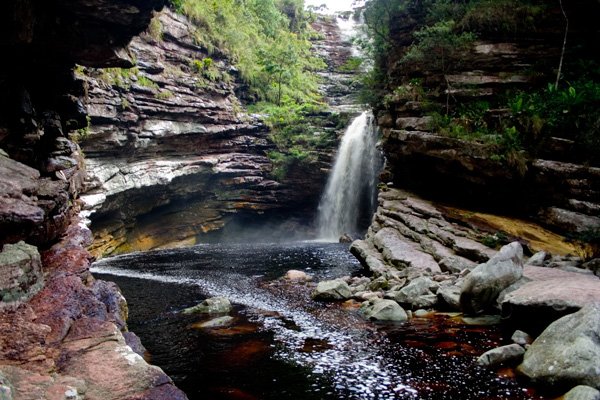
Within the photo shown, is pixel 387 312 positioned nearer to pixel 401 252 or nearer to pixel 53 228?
pixel 401 252

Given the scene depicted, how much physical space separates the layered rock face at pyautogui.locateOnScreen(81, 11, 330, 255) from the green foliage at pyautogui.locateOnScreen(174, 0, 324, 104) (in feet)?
4.37

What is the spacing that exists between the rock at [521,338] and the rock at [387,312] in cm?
231

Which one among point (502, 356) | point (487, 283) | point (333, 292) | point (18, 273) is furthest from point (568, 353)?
point (18, 273)

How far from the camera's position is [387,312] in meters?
8.57

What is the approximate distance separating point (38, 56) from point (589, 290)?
1177 cm

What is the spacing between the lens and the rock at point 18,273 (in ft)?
15.6

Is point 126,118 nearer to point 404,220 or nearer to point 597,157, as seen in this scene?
point 404,220

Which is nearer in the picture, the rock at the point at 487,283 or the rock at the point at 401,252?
the rock at the point at 487,283

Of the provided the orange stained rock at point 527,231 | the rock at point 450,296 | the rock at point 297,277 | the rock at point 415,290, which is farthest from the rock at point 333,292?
the orange stained rock at point 527,231

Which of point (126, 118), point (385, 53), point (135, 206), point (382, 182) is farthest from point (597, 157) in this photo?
point (135, 206)

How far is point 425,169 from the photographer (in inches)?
622

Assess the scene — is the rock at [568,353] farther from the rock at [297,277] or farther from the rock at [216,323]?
the rock at [297,277]

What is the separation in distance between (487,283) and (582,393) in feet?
12.4

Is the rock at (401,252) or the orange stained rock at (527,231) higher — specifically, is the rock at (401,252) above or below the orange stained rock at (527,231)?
below
